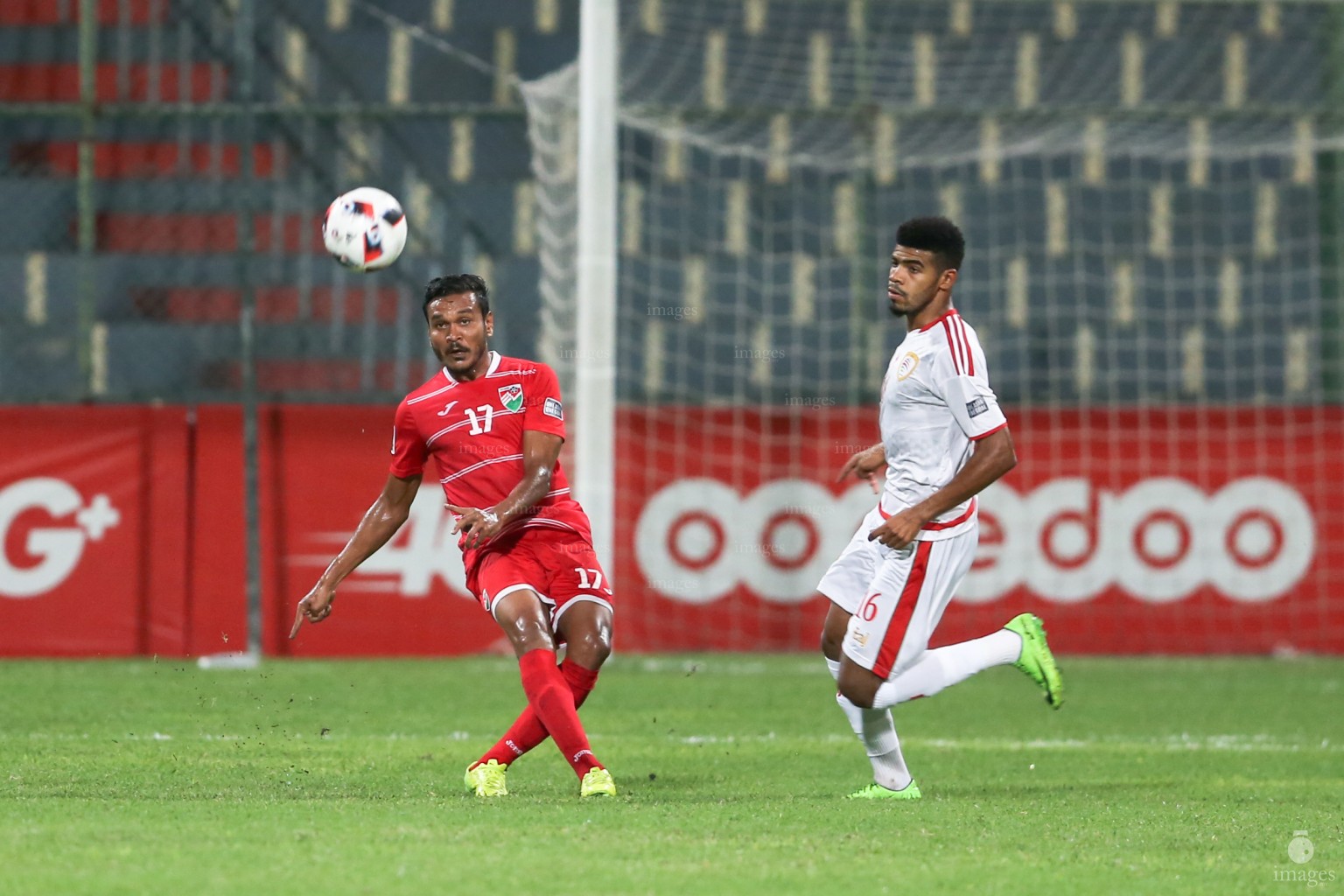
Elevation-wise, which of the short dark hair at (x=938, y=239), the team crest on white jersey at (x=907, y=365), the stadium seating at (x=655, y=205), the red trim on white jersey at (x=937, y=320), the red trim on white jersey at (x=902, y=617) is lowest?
the red trim on white jersey at (x=902, y=617)

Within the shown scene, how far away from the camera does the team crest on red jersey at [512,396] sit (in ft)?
22.3

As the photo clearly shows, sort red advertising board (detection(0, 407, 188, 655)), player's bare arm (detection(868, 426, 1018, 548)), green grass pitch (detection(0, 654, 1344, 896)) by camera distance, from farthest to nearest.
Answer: red advertising board (detection(0, 407, 188, 655))
player's bare arm (detection(868, 426, 1018, 548))
green grass pitch (detection(0, 654, 1344, 896))

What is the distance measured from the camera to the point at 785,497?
522 inches

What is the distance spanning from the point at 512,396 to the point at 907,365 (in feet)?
4.65

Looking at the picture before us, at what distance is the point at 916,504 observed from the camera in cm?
642

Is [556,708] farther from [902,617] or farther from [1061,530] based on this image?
[1061,530]

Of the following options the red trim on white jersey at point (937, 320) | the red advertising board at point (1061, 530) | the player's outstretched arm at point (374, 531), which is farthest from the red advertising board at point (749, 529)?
the red trim on white jersey at point (937, 320)

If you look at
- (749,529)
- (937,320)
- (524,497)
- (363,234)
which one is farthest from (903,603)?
(749,529)

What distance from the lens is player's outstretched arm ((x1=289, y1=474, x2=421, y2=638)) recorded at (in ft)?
21.6

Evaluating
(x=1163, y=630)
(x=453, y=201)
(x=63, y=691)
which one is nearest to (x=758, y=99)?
(x=453, y=201)

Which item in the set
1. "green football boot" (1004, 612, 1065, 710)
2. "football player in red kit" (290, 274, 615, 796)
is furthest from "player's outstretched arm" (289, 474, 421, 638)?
"green football boot" (1004, 612, 1065, 710)

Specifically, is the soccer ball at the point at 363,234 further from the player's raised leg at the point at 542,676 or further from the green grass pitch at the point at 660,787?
the green grass pitch at the point at 660,787

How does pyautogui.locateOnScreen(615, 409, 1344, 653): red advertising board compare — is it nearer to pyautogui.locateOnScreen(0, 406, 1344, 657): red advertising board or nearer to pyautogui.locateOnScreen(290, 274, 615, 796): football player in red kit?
pyautogui.locateOnScreen(0, 406, 1344, 657): red advertising board

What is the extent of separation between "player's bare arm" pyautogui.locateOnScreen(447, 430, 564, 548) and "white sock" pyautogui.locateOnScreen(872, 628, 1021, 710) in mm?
1362
